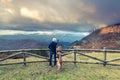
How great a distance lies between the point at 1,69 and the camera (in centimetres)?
2605

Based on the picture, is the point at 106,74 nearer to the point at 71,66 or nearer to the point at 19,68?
the point at 71,66

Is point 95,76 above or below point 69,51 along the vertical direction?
below

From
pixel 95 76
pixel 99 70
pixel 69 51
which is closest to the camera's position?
pixel 95 76

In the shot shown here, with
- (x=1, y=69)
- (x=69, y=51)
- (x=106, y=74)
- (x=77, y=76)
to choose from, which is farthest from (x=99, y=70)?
(x=1, y=69)

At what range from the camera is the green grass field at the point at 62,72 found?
23.3 m

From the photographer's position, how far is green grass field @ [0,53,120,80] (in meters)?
23.3

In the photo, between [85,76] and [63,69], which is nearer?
[85,76]

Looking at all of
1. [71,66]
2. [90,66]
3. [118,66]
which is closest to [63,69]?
[71,66]

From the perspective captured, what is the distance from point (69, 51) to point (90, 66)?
3.14m

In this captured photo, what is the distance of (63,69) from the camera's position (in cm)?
2572

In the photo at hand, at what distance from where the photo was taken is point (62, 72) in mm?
24703

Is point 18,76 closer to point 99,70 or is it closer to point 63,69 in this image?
point 63,69

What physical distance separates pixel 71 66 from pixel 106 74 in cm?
408

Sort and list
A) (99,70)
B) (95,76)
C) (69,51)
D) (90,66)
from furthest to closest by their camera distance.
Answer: (69,51) → (90,66) → (99,70) → (95,76)
